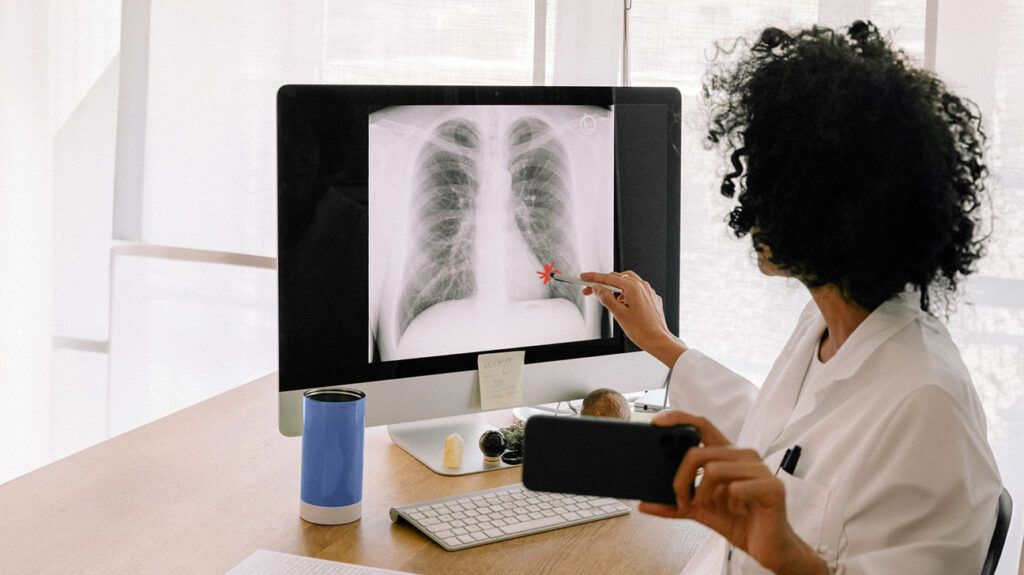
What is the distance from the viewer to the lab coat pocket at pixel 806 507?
3.08 ft

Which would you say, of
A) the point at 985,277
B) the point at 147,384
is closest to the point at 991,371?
the point at 985,277

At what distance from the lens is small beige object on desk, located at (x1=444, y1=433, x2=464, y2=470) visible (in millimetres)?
1425

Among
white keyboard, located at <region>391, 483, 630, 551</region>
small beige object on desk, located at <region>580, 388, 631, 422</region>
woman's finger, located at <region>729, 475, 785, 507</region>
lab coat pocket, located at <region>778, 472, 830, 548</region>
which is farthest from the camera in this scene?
small beige object on desk, located at <region>580, 388, 631, 422</region>

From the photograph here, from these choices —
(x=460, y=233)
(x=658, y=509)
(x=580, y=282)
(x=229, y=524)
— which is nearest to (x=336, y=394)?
(x=229, y=524)

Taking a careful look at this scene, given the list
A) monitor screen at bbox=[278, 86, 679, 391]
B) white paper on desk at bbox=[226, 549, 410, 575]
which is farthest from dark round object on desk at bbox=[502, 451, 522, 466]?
white paper on desk at bbox=[226, 549, 410, 575]

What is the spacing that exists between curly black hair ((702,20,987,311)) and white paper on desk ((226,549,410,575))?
0.55 m

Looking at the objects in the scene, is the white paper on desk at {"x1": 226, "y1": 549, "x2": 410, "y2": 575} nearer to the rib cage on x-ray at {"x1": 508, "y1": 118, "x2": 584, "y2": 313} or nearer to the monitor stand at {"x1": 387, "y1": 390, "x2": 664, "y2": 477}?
the monitor stand at {"x1": 387, "y1": 390, "x2": 664, "y2": 477}

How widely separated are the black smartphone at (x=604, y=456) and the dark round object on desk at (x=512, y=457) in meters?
0.55

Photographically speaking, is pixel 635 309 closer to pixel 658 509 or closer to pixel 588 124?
pixel 588 124

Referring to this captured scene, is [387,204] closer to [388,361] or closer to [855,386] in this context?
[388,361]

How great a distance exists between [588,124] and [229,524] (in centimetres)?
76

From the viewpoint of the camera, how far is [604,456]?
2.89 feet

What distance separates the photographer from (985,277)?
6.13ft

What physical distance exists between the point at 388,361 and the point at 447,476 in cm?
18
